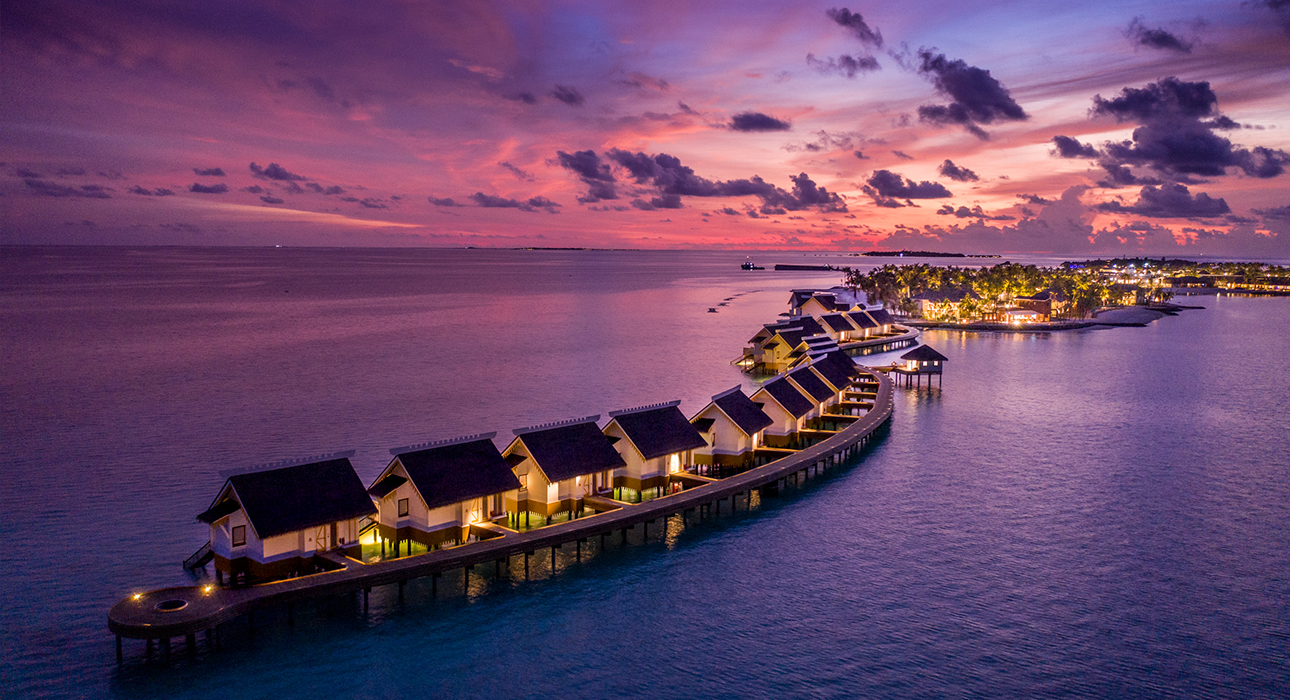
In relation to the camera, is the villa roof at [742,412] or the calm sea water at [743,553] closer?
the calm sea water at [743,553]

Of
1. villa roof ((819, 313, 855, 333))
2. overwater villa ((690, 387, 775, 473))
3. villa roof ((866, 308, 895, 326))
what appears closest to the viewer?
overwater villa ((690, 387, 775, 473))

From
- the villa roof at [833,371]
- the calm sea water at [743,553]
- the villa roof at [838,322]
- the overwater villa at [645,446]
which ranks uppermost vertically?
the villa roof at [838,322]

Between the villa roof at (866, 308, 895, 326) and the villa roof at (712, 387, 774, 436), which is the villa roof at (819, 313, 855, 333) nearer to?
the villa roof at (866, 308, 895, 326)

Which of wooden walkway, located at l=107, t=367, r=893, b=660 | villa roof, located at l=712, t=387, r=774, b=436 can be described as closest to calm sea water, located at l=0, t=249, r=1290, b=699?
wooden walkway, located at l=107, t=367, r=893, b=660

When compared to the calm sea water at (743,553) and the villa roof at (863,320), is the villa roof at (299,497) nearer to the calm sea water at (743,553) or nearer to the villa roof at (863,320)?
the calm sea water at (743,553)

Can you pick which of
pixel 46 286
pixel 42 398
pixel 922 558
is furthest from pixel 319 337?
pixel 46 286

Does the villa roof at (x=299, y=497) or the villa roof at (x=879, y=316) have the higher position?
the villa roof at (x=879, y=316)

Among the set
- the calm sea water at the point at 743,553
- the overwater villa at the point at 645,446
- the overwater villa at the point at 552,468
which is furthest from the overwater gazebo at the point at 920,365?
the overwater villa at the point at 552,468

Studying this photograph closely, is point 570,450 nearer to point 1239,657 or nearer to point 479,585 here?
point 479,585
